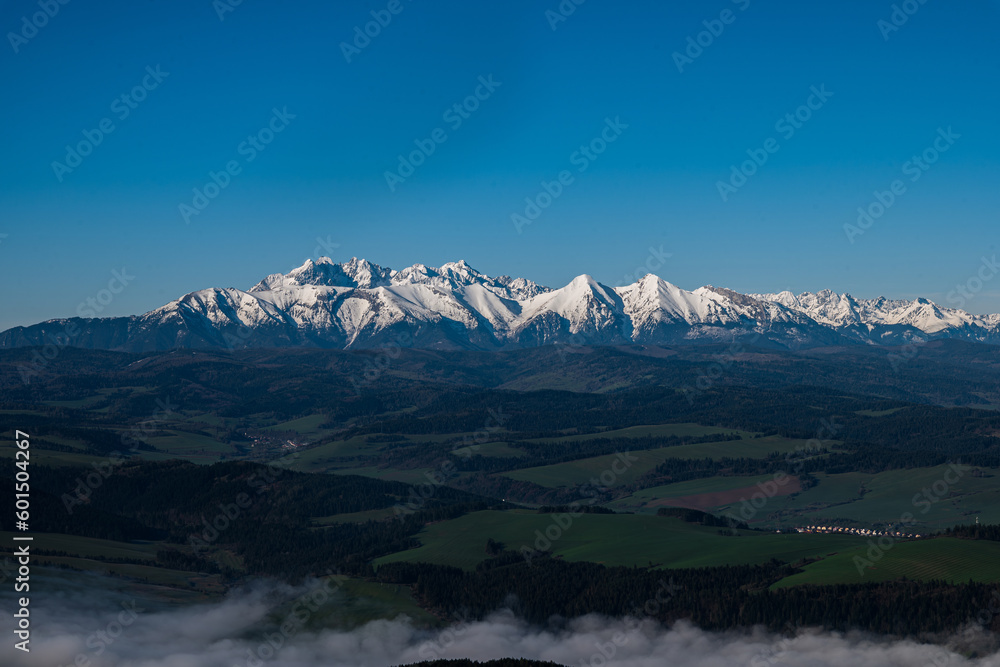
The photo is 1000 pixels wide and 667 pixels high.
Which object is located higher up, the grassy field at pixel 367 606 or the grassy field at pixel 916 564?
the grassy field at pixel 916 564

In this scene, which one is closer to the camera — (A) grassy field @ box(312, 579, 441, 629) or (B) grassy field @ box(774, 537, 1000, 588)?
(B) grassy field @ box(774, 537, 1000, 588)

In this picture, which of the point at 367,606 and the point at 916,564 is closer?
the point at 916,564

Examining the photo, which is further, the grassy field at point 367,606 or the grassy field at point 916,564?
the grassy field at point 367,606

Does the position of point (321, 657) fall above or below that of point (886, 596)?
below

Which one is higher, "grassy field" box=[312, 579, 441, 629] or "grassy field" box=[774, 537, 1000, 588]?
"grassy field" box=[774, 537, 1000, 588]

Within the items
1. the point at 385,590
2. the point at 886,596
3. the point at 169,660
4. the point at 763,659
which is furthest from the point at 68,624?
the point at 886,596

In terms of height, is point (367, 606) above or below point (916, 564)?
below

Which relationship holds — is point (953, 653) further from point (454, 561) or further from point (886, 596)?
point (454, 561)

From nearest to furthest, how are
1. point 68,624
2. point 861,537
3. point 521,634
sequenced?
1. point 68,624
2. point 521,634
3. point 861,537
